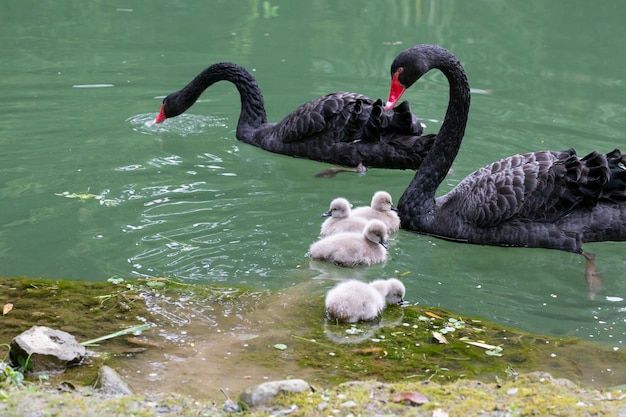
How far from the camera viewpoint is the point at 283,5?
518 inches

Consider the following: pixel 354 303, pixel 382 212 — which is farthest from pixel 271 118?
pixel 354 303

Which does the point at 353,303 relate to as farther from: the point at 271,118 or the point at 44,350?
the point at 271,118

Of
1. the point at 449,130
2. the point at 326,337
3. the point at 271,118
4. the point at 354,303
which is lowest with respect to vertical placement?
the point at 271,118

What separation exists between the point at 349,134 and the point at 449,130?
127 cm

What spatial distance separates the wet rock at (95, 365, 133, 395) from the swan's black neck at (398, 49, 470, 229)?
298cm

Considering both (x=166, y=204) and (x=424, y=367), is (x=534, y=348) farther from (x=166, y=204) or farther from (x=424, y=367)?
(x=166, y=204)

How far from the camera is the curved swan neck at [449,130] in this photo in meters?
6.07

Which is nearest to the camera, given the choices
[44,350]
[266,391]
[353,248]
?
[266,391]

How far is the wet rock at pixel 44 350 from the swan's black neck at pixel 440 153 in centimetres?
288

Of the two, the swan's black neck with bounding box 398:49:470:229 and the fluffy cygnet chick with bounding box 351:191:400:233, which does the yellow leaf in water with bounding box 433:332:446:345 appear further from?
the swan's black neck with bounding box 398:49:470:229

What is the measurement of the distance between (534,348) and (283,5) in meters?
9.89

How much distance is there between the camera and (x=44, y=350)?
3.49 m

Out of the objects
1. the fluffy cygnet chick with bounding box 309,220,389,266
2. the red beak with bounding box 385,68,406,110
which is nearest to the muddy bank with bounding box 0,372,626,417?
the fluffy cygnet chick with bounding box 309,220,389,266

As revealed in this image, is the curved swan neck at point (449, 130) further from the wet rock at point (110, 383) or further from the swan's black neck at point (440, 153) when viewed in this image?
the wet rock at point (110, 383)
